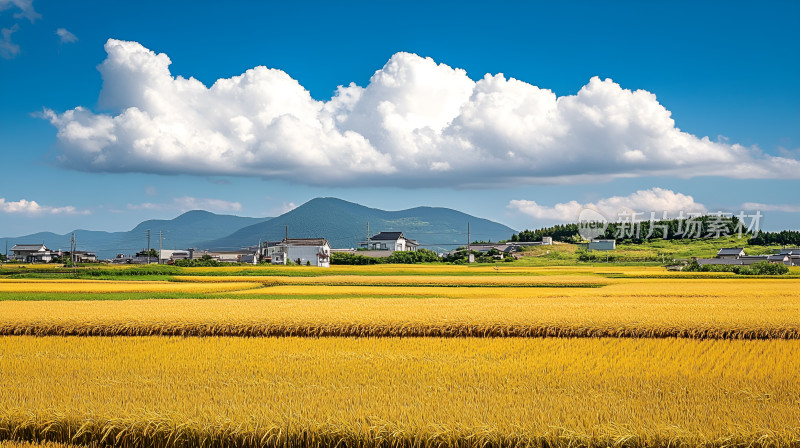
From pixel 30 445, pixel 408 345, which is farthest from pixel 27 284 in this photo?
pixel 30 445

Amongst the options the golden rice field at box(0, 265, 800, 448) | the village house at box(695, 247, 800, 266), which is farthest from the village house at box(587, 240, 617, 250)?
the golden rice field at box(0, 265, 800, 448)

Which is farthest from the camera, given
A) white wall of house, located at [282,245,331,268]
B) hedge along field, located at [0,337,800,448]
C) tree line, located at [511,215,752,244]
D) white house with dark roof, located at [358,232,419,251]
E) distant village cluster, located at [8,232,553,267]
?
white house with dark roof, located at [358,232,419,251]

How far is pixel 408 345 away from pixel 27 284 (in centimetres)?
3501

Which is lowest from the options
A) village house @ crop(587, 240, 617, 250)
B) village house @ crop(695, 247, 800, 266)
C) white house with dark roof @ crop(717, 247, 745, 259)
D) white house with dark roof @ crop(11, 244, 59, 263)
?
white house with dark roof @ crop(11, 244, 59, 263)

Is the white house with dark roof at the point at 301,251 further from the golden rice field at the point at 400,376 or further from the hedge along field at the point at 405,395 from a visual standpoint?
the hedge along field at the point at 405,395

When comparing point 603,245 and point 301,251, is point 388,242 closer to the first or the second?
point 301,251

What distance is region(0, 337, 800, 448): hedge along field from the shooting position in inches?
295

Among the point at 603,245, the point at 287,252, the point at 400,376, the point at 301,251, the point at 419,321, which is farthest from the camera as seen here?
the point at 603,245

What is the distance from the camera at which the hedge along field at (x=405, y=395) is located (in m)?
7.48

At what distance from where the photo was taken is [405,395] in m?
9.11

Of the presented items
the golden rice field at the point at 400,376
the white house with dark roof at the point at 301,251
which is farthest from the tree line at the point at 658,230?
the golden rice field at the point at 400,376

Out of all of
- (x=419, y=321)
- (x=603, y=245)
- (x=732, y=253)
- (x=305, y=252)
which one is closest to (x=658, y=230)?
(x=603, y=245)

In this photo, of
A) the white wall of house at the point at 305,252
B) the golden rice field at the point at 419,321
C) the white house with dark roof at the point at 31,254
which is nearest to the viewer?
the golden rice field at the point at 419,321

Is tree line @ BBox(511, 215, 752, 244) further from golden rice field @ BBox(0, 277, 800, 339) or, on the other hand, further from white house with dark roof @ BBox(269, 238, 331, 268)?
golden rice field @ BBox(0, 277, 800, 339)
